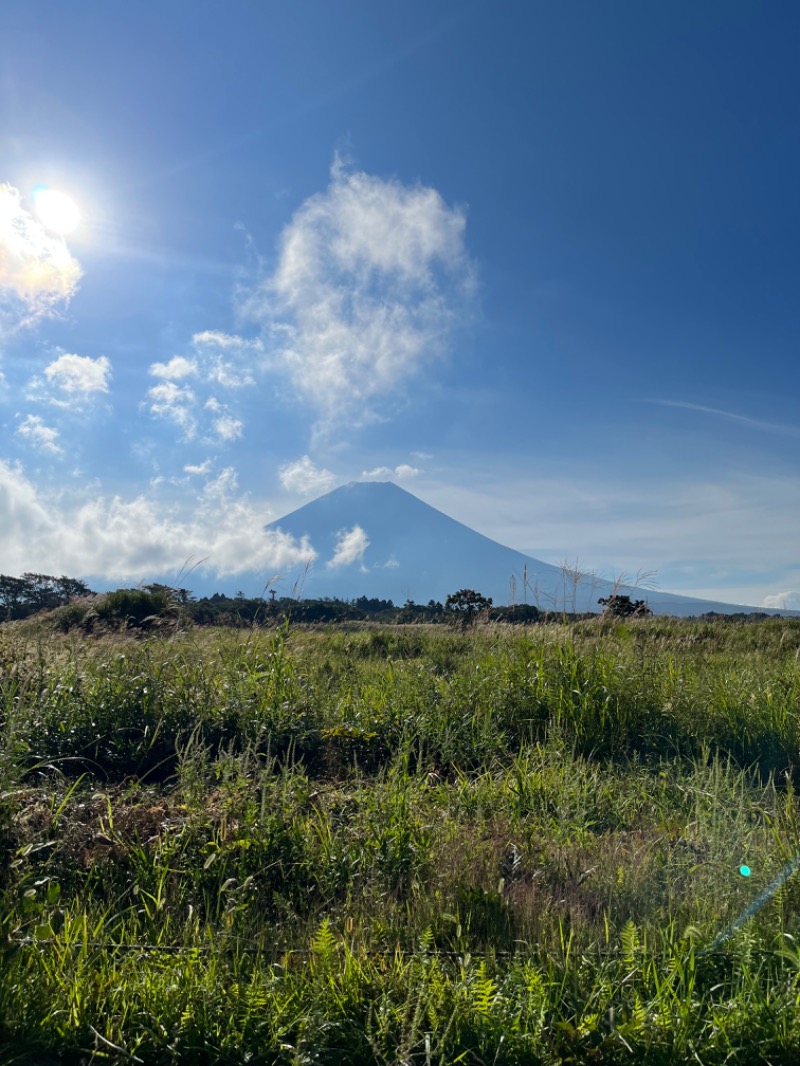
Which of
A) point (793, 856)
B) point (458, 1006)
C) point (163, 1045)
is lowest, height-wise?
point (163, 1045)

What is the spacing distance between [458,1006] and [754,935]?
1.16m

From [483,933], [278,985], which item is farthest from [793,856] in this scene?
[278,985]

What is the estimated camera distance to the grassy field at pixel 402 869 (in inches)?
88.6

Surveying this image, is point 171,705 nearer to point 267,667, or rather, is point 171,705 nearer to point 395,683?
point 267,667

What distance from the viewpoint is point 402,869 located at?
11.2ft

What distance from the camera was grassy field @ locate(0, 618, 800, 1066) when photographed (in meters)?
2.25

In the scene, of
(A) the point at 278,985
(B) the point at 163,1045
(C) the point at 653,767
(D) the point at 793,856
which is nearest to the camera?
(B) the point at 163,1045

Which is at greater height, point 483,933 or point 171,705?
point 171,705

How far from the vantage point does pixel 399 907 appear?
120 inches

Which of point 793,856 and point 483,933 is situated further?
point 793,856

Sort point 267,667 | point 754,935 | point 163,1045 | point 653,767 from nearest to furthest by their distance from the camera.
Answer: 1. point 163,1045
2. point 754,935
3. point 653,767
4. point 267,667

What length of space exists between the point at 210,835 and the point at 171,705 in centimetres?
218

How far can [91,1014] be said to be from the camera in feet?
7.58

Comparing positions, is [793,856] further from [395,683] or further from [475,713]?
[395,683]
